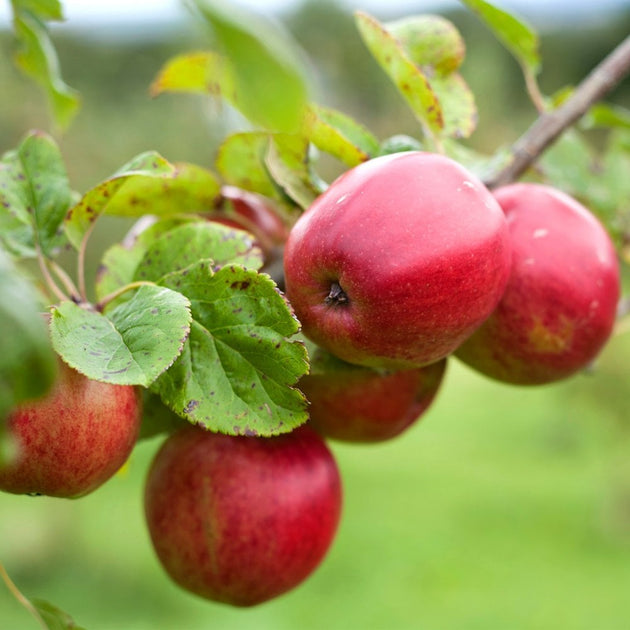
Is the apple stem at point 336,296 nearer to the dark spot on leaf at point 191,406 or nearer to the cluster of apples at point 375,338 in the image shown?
the cluster of apples at point 375,338

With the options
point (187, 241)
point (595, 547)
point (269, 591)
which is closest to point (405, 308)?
point (187, 241)

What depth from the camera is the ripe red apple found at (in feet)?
2.12

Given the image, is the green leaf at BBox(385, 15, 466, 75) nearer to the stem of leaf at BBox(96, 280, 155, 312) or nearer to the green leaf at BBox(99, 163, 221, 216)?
the green leaf at BBox(99, 163, 221, 216)

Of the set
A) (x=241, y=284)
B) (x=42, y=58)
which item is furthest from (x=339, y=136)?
(x=42, y=58)

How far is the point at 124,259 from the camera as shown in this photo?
0.60 meters

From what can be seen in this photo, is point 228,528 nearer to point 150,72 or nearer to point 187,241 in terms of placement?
point 187,241

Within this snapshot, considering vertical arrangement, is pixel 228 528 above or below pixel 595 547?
above

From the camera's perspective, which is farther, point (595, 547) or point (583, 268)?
point (595, 547)

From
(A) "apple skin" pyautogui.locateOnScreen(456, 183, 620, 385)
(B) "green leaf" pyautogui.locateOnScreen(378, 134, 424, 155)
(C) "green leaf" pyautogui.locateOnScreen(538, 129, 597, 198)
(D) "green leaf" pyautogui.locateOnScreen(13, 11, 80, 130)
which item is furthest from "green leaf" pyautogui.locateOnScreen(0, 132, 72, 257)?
(C) "green leaf" pyautogui.locateOnScreen(538, 129, 597, 198)

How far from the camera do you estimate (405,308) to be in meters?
0.51

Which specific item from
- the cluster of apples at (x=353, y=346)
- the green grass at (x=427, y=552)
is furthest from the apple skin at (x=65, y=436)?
the green grass at (x=427, y=552)

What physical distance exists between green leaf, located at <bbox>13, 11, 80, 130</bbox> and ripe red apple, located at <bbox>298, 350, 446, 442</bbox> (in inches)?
12.7

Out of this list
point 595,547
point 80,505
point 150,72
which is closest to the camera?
point 595,547

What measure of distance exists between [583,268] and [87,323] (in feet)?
1.26
